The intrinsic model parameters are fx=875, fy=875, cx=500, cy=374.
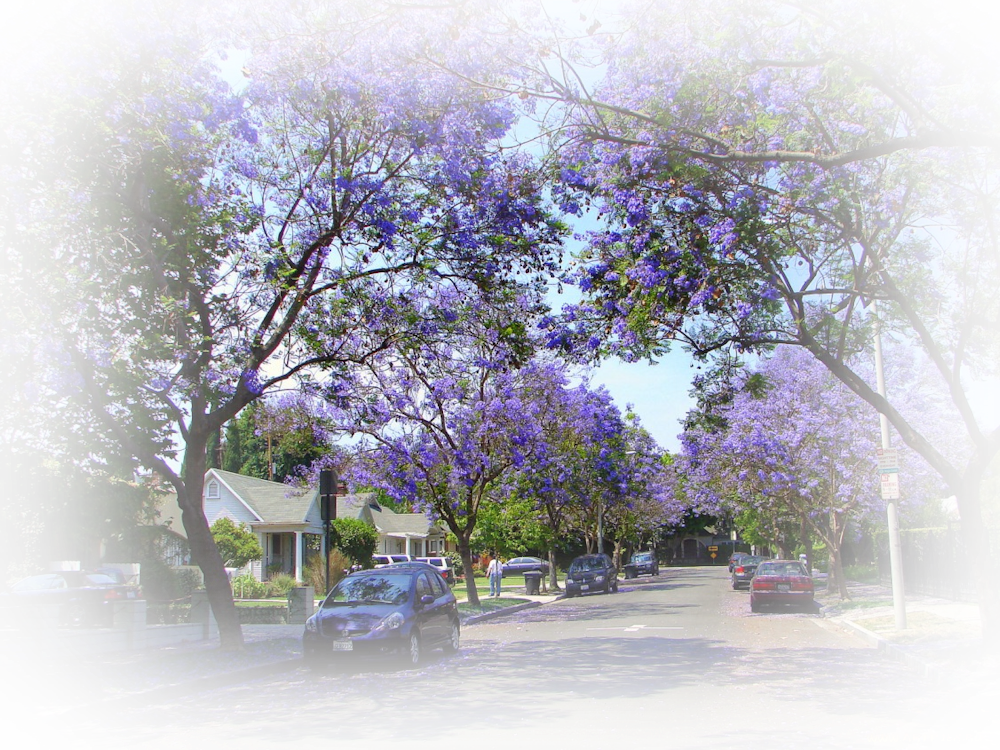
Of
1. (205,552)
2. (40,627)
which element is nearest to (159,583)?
(205,552)

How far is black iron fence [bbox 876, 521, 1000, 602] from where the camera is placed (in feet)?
73.4

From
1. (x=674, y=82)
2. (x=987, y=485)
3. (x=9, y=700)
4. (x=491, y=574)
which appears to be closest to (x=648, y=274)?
(x=674, y=82)

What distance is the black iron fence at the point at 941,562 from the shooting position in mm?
22359

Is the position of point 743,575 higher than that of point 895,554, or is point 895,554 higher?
point 895,554

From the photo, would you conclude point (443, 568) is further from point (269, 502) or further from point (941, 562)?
point (941, 562)

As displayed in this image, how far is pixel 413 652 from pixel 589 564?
79.6 feet

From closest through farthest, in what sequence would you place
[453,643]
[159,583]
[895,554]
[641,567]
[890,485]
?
1. [453,643]
2. [890,485]
3. [895,554]
4. [159,583]
5. [641,567]

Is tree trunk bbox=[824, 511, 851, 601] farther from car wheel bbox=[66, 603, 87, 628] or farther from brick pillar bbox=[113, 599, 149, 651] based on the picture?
car wheel bbox=[66, 603, 87, 628]

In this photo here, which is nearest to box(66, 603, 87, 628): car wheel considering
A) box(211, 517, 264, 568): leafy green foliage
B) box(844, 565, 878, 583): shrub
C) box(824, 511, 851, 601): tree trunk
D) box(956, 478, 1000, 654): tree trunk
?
box(211, 517, 264, 568): leafy green foliage

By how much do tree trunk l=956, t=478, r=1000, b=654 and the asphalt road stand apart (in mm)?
1354

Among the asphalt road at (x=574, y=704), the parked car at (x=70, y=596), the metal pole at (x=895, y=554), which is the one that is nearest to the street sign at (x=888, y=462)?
the metal pole at (x=895, y=554)

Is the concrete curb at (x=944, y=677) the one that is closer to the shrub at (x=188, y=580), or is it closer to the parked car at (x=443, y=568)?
the shrub at (x=188, y=580)

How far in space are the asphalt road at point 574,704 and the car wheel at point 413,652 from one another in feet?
0.76

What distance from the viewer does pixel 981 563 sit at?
1269 cm
